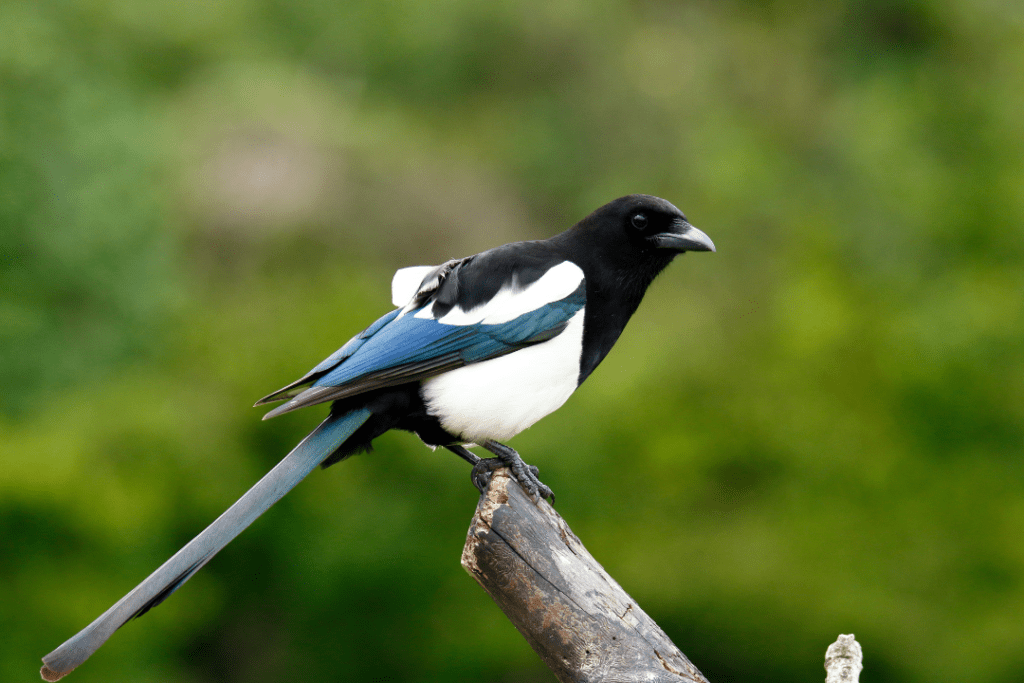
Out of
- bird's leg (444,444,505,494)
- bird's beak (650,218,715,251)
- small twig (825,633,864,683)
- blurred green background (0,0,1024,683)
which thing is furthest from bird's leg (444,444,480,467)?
blurred green background (0,0,1024,683)

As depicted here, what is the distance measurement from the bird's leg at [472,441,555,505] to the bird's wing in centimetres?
21

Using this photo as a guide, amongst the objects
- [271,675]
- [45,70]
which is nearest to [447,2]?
[45,70]

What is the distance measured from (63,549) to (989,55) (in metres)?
4.80

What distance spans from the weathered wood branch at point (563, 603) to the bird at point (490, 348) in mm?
141

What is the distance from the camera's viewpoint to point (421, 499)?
11.9ft

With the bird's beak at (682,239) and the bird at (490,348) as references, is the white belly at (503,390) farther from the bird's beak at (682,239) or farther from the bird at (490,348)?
the bird's beak at (682,239)

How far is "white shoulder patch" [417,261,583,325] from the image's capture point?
6.15ft

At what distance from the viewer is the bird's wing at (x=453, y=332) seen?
182 centimetres

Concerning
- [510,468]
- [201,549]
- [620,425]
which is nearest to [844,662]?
[510,468]

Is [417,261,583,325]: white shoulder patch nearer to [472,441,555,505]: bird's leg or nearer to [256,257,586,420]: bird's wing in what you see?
[256,257,586,420]: bird's wing

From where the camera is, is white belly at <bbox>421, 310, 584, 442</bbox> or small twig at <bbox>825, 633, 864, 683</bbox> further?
white belly at <bbox>421, 310, 584, 442</bbox>

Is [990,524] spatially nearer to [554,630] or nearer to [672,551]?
[672,551]

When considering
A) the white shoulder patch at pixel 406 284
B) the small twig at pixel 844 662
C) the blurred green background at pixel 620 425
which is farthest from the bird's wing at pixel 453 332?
the blurred green background at pixel 620 425

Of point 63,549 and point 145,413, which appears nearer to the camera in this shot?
point 63,549
